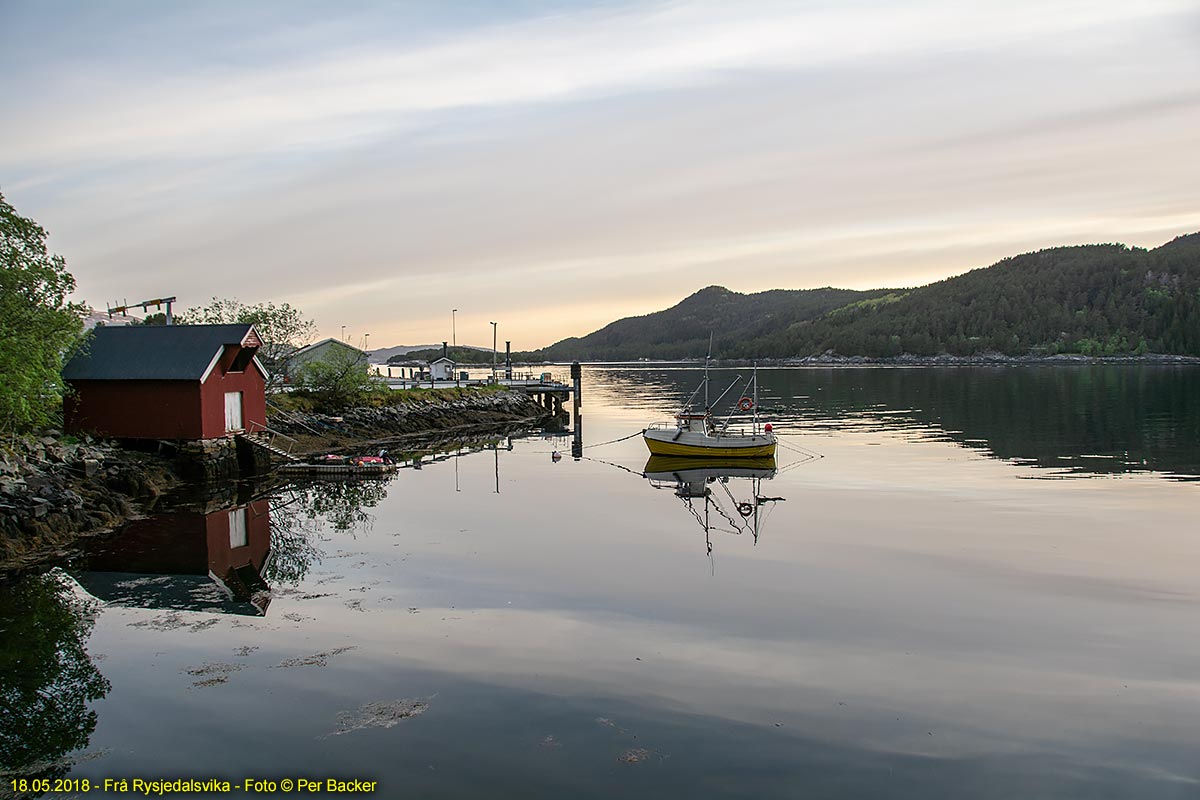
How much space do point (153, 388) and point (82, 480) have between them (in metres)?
7.39

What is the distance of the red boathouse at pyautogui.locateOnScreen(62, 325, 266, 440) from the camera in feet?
123

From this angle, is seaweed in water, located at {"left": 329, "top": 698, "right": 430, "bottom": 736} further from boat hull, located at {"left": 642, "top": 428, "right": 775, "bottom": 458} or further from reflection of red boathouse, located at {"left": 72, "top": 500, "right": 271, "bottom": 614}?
boat hull, located at {"left": 642, "top": 428, "right": 775, "bottom": 458}

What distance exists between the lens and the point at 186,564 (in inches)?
926

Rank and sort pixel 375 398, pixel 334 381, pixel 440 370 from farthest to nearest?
1. pixel 440 370
2. pixel 375 398
3. pixel 334 381

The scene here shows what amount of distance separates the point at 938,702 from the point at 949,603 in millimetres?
5828

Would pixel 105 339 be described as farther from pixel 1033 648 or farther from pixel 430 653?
pixel 1033 648

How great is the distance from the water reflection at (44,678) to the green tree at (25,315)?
1156cm

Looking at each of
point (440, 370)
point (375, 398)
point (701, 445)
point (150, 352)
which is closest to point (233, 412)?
point (150, 352)

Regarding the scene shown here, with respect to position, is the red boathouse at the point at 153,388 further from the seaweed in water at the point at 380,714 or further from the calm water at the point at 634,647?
the seaweed in water at the point at 380,714

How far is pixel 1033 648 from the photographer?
1634 cm

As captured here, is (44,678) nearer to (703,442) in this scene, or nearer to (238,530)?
(238,530)

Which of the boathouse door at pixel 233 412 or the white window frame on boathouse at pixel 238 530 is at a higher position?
the boathouse door at pixel 233 412

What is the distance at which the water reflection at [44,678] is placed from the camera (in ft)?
40.9

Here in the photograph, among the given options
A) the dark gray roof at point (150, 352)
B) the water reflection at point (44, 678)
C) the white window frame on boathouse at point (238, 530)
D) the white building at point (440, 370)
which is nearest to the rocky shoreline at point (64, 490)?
the white window frame on boathouse at point (238, 530)
